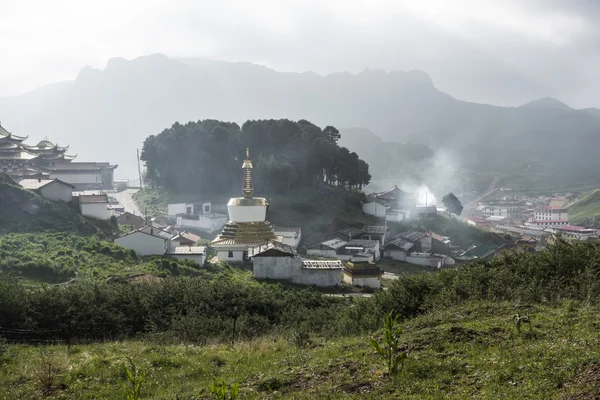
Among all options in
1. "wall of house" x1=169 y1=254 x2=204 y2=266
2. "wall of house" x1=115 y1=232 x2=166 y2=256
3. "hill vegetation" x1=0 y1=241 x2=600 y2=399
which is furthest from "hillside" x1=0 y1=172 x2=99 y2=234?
"hill vegetation" x1=0 y1=241 x2=600 y2=399

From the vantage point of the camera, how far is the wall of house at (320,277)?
23422mm

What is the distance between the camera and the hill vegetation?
6.45 m

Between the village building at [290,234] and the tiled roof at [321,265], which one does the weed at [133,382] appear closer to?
the tiled roof at [321,265]

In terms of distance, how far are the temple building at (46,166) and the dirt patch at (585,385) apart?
4333 cm

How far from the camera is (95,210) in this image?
32375 mm

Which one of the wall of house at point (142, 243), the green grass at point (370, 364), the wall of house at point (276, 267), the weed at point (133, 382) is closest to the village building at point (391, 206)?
the wall of house at point (276, 267)

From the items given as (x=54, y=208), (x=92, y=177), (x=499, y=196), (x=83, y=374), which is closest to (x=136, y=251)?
(x=54, y=208)

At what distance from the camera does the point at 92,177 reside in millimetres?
53062

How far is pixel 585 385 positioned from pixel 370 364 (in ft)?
9.34

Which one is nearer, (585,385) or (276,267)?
(585,385)

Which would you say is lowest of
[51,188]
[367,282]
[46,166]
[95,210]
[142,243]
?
[367,282]

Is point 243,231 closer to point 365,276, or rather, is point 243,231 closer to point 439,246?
point 365,276

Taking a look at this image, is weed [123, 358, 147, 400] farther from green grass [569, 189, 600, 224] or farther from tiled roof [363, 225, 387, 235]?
green grass [569, 189, 600, 224]

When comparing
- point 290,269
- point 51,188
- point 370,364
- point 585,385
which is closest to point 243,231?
point 290,269
